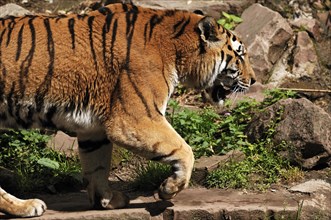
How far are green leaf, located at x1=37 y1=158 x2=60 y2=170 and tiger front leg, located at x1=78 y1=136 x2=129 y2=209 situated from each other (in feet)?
1.98

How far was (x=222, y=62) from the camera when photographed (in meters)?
5.47

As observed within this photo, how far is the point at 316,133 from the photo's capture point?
6055 millimetres

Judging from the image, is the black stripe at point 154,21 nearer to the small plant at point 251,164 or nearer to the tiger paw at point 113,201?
the tiger paw at point 113,201

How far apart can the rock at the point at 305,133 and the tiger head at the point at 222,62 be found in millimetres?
689

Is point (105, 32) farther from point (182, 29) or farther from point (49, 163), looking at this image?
point (49, 163)

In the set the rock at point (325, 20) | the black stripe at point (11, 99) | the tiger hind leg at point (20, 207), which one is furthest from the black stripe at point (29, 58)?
the rock at point (325, 20)

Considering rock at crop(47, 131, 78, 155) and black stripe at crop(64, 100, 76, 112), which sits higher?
black stripe at crop(64, 100, 76, 112)

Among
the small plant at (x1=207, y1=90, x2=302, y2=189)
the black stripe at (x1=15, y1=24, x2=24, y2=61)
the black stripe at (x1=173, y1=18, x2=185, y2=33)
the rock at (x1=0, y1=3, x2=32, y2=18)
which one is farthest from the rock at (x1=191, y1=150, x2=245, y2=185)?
the rock at (x1=0, y1=3, x2=32, y2=18)

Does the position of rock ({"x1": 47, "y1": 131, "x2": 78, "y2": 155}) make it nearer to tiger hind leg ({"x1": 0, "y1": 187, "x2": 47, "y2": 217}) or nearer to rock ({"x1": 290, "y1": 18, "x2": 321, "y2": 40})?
tiger hind leg ({"x1": 0, "y1": 187, "x2": 47, "y2": 217})

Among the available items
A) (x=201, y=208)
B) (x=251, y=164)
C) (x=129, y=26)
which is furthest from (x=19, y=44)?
(x=251, y=164)

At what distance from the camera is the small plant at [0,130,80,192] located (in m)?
6.03

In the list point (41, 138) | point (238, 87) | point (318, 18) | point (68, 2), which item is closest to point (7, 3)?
point (68, 2)

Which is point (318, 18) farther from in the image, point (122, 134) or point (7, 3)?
point (122, 134)

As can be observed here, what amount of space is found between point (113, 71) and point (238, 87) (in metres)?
1.05
